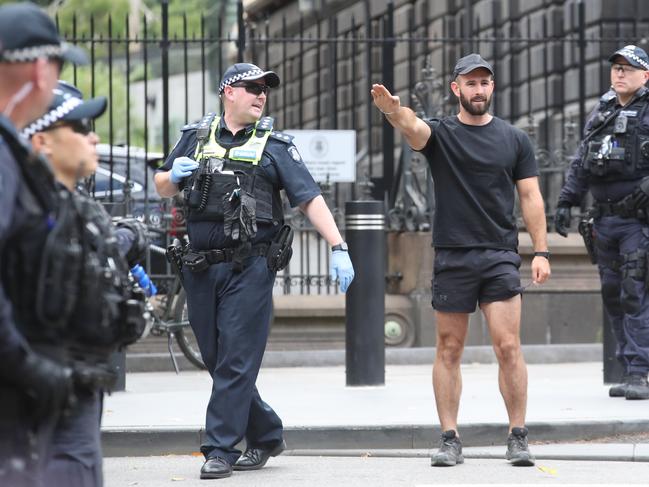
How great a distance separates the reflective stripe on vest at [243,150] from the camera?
7.27 m

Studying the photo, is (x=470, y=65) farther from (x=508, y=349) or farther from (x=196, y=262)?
(x=196, y=262)

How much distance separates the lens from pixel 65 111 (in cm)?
431

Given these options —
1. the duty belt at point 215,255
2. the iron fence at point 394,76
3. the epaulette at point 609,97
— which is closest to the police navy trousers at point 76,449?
the duty belt at point 215,255

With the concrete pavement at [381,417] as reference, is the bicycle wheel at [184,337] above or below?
above

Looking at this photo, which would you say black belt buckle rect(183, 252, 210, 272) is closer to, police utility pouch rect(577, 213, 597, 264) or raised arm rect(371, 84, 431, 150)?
raised arm rect(371, 84, 431, 150)

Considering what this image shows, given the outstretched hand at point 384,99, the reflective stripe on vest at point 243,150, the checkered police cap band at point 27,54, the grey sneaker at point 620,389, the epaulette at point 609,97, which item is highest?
the epaulette at point 609,97

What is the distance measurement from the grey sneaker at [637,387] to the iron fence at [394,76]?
3.67 metres

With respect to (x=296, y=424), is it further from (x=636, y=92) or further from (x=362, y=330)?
(x=636, y=92)

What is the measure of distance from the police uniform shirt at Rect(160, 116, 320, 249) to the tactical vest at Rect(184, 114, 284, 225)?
0.03 m

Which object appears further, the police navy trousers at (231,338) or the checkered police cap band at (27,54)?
the police navy trousers at (231,338)

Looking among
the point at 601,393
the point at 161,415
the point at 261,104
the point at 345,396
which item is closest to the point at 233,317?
the point at 261,104

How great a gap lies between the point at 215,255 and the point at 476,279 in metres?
1.28

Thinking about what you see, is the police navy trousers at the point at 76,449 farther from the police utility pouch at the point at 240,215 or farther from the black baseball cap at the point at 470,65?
the black baseball cap at the point at 470,65

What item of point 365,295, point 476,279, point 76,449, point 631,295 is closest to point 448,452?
point 476,279
